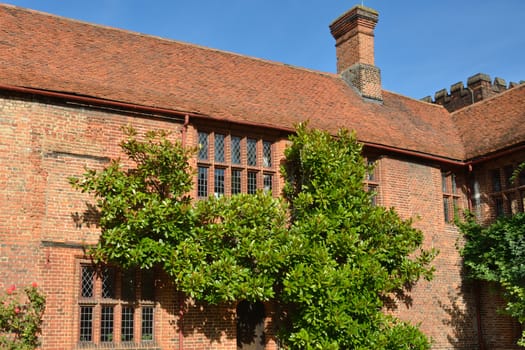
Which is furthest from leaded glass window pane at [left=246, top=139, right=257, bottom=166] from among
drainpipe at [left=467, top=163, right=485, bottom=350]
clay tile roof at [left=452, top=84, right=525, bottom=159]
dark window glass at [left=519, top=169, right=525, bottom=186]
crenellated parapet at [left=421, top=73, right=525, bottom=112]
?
A: crenellated parapet at [left=421, top=73, right=525, bottom=112]

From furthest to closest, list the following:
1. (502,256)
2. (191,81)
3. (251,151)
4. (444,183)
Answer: (444,183) < (502,256) < (191,81) < (251,151)

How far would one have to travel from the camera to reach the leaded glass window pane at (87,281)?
12.4 meters

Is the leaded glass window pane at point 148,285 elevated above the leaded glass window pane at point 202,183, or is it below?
below

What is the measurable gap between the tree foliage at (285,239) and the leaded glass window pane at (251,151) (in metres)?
0.77

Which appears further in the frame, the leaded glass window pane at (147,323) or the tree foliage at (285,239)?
the leaded glass window pane at (147,323)

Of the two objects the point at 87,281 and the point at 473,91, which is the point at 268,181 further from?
the point at 473,91

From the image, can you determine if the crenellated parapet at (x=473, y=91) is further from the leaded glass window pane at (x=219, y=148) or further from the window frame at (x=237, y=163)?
the leaded glass window pane at (x=219, y=148)

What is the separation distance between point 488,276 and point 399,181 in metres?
3.19

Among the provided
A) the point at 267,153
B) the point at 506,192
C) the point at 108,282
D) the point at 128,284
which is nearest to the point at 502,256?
the point at 506,192

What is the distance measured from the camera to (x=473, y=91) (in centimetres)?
2391

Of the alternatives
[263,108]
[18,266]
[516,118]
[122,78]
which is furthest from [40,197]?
[516,118]

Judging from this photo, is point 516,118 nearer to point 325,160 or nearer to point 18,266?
point 325,160

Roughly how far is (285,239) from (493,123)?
8865 mm

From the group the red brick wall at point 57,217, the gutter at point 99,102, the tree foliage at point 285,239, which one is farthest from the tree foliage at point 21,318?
the gutter at point 99,102
